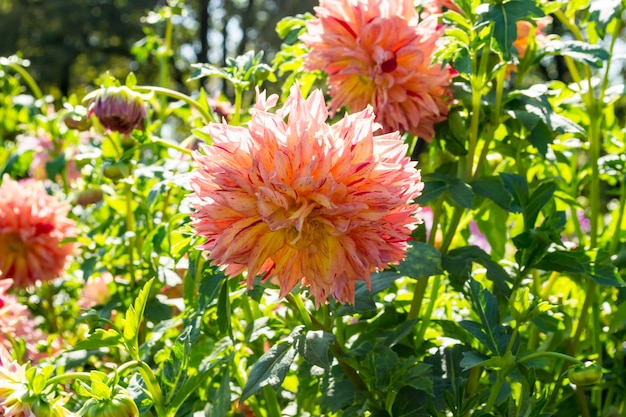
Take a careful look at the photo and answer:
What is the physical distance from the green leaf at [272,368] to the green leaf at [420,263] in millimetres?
138

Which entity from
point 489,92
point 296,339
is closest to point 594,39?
point 489,92

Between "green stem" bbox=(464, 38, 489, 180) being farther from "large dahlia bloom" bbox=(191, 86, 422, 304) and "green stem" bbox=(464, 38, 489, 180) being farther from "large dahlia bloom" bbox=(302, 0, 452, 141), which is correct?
"large dahlia bloom" bbox=(191, 86, 422, 304)

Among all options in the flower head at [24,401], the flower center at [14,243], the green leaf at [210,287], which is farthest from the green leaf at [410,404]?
the flower center at [14,243]

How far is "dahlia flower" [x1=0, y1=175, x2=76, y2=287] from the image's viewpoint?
1378 millimetres

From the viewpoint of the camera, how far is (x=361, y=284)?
0.90 meters

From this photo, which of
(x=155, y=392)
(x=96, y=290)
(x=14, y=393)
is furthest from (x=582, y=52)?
(x=96, y=290)

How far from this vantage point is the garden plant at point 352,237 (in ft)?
2.30

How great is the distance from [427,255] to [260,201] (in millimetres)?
257

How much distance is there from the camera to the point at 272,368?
795mm

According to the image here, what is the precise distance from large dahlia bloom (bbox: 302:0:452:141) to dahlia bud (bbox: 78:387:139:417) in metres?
0.42

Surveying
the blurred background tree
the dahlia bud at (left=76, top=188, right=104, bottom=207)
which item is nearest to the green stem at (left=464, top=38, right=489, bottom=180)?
the dahlia bud at (left=76, top=188, right=104, bottom=207)

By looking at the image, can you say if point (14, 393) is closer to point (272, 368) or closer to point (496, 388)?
point (272, 368)

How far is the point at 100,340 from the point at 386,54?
1.43ft

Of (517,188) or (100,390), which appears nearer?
(100,390)
